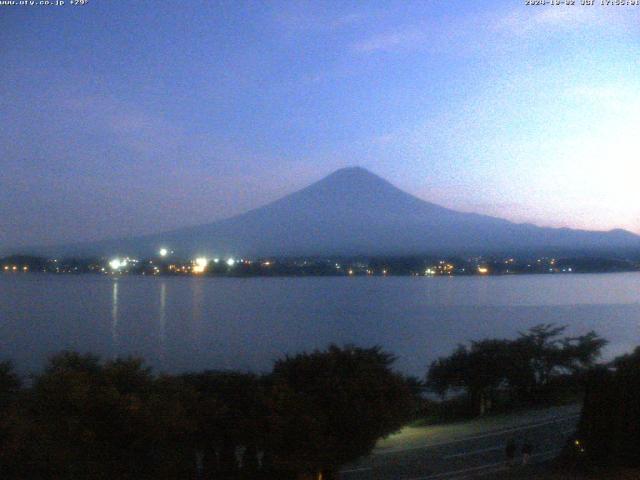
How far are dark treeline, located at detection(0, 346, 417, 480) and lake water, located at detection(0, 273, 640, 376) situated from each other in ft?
44.0

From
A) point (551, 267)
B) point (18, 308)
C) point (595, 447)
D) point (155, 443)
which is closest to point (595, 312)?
point (551, 267)

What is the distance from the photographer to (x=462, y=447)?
11.7m

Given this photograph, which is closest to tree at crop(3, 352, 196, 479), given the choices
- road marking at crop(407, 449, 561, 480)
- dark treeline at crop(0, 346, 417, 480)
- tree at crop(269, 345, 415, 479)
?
dark treeline at crop(0, 346, 417, 480)

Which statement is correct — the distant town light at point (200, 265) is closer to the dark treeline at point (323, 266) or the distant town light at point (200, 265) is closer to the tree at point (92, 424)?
the dark treeline at point (323, 266)

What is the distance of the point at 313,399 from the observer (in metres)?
8.51

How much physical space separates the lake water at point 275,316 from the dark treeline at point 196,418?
13408mm

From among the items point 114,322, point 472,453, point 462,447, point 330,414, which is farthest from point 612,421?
point 114,322

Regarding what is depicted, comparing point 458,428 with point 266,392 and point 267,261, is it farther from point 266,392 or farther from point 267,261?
point 267,261

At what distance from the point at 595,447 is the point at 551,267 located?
61381mm

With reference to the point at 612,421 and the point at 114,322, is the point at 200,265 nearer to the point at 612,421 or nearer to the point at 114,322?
the point at 114,322

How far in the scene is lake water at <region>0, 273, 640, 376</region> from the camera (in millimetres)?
31438

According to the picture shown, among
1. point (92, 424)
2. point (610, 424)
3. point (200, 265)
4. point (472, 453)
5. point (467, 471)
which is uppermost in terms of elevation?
point (200, 265)

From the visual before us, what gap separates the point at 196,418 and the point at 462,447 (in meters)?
4.68

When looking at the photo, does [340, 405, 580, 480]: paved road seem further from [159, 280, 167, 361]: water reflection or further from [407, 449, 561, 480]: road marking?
[159, 280, 167, 361]: water reflection
